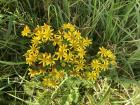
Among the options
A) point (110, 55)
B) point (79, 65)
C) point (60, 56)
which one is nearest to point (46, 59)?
point (60, 56)

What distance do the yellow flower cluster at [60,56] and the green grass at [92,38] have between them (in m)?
0.11

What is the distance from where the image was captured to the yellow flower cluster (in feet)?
6.17

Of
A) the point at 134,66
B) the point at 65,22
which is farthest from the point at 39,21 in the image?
the point at 134,66

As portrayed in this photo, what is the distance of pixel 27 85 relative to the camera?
204 cm

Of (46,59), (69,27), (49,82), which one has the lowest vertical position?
(49,82)

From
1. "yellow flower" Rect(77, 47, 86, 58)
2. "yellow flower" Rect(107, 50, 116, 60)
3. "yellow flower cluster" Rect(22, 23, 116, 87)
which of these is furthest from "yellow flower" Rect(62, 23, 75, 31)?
"yellow flower" Rect(107, 50, 116, 60)

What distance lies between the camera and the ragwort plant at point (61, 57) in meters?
1.88

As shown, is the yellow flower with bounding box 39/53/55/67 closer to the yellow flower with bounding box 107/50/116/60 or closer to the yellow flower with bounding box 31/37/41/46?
the yellow flower with bounding box 31/37/41/46

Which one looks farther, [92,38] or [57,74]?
[92,38]

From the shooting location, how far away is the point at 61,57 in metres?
1.88

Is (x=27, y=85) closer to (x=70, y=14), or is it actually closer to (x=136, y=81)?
(x=70, y=14)

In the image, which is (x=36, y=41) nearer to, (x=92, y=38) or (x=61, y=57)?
(x=61, y=57)

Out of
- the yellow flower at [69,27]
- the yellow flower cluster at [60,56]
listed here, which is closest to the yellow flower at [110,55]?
the yellow flower cluster at [60,56]

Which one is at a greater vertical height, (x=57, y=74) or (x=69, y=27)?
(x=69, y=27)
